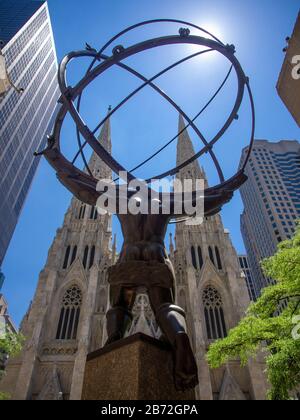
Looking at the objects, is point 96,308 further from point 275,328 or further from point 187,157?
point 187,157

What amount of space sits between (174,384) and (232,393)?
76.9 ft

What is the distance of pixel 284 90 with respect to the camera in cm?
1603

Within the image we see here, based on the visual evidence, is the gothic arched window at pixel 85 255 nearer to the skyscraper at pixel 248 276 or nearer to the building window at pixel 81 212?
the building window at pixel 81 212

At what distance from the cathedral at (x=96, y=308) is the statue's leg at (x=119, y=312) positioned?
21730 mm

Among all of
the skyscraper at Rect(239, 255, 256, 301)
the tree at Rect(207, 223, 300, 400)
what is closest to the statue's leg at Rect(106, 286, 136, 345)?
the tree at Rect(207, 223, 300, 400)

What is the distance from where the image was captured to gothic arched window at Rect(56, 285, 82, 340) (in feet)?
89.0

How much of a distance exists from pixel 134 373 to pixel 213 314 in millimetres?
27086

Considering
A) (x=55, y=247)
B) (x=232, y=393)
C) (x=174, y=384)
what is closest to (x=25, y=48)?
(x=55, y=247)

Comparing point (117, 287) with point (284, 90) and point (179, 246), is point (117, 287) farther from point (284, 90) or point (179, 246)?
point (179, 246)

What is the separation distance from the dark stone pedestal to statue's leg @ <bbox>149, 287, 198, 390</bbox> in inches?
6.0

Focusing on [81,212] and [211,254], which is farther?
[81,212]

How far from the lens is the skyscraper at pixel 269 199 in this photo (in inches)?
2490

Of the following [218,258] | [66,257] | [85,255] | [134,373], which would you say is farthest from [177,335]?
[66,257]

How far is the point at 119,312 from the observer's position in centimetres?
376
